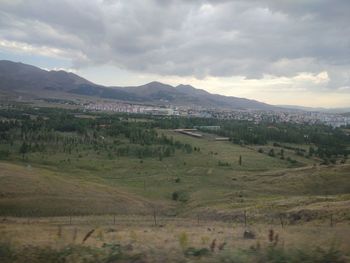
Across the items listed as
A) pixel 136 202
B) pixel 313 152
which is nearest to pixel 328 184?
pixel 136 202

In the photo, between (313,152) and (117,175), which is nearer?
(117,175)

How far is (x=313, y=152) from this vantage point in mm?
114062

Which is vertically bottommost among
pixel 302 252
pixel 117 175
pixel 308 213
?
pixel 117 175

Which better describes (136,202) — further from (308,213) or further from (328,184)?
(328,184)

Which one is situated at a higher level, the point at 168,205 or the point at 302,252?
the point at 302,252

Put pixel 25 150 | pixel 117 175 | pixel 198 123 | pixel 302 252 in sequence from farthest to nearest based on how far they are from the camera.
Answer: pixel 198 123 → pixel 25 150 → pixel 117 175 → pixel 302 252

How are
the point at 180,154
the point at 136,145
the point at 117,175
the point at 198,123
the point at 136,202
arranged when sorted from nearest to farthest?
the point at 136,202
the point at 117,175
the point at 180,154
the point at 136,145
the point at 198,123

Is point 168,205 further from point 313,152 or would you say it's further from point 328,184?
point 313,152

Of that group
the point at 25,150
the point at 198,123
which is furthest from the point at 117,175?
the point at 198,123

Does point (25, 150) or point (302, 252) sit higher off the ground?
point (302, 252)

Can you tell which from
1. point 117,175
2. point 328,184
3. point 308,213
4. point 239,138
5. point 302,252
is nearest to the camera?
point 302,252

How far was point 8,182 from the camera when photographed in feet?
171

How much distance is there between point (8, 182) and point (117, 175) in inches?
954

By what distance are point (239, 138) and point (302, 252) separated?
12821cm
